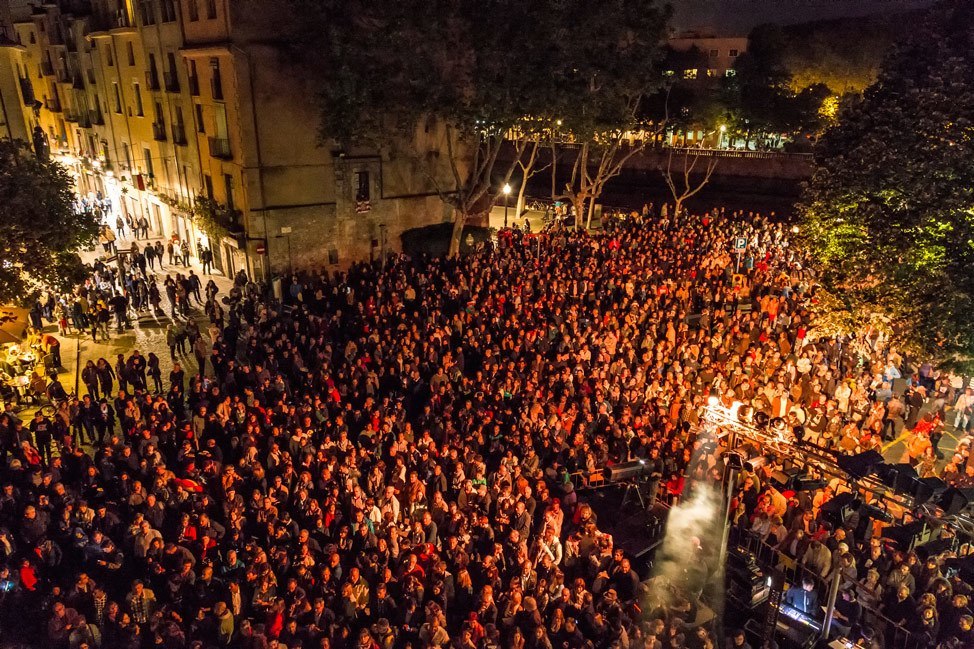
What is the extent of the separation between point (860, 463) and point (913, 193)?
5095mm

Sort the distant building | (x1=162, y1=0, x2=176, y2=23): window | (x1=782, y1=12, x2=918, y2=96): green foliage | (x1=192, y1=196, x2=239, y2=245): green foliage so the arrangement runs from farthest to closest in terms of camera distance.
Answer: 1. the distant building
2. (x1=782, y1=12, x2=918, y2=96): green foliage
3. (x1=162, y1=0, x2=176, y2=23): window
4. (x1=192, y1=196, x2=239, y2=245): green foliage

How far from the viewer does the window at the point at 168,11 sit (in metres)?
24.9

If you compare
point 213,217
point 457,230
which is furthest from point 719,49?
point 213,217

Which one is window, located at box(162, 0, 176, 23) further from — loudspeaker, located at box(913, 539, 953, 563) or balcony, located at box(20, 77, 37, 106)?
loudspeaker, located at box(913, 539, 953, 563)

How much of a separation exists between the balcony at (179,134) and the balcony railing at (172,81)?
1.46 m

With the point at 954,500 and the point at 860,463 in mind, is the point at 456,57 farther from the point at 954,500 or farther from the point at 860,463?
the point at 954,500

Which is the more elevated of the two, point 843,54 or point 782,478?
point 843,54

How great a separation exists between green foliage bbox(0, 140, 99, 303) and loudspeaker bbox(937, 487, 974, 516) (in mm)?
18263

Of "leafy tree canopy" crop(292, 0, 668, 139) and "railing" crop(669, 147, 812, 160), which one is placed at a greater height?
"leafy tree canopy" crop(292, 0, 668, 139)

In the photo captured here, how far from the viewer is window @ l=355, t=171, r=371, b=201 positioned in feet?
84.4

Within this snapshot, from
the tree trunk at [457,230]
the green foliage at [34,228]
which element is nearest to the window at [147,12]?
the green foliage at [34,228]

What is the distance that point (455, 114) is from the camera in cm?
2042

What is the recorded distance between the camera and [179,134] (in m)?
27.2

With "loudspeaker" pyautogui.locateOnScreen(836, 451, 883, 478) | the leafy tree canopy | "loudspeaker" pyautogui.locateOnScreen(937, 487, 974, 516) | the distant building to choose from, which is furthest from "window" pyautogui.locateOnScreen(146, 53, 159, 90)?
the distant building
